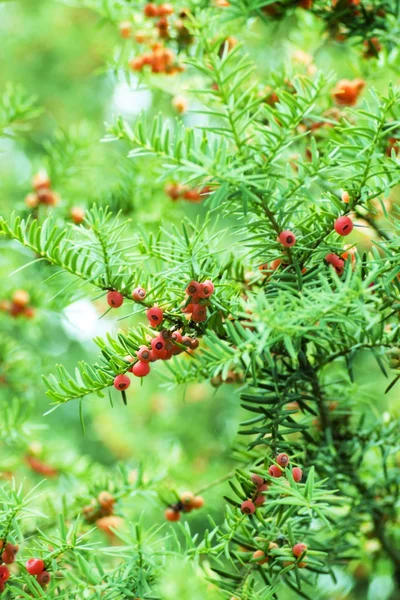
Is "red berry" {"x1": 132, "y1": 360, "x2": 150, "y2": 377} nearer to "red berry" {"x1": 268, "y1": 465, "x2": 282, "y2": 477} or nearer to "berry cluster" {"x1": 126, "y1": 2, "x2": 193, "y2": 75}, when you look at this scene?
"red berry" {"x1": 268, "y1": 465, "x2": 282, "y2": 477}

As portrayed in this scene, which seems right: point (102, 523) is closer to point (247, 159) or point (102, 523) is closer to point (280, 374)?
point (280, 374)

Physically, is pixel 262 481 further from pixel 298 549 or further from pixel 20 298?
pixel 20 298

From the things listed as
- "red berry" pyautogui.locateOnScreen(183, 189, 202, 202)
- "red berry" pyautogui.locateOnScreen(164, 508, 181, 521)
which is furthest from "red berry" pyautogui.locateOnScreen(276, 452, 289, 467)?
"red berry" pyautogui.locateOnScreen(183, 189, 202, 202)

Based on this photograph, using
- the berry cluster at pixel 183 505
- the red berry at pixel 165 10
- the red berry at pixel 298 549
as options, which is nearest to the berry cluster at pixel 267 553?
the red berry at pixel 298 549

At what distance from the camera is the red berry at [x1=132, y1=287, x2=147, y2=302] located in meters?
0.44

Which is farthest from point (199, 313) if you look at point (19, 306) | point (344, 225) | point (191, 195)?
point (19, 306)

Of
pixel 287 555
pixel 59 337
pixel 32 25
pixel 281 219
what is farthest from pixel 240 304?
pixel 32 25

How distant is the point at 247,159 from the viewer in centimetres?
41

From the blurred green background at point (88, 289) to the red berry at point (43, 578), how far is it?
0.12m

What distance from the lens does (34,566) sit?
460mm

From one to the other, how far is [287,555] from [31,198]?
1.66 feet

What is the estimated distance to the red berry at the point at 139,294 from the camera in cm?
44

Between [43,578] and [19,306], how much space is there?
0.43 m

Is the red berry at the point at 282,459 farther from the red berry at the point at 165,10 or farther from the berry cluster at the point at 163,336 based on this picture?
the red berry at the point at 165,10
